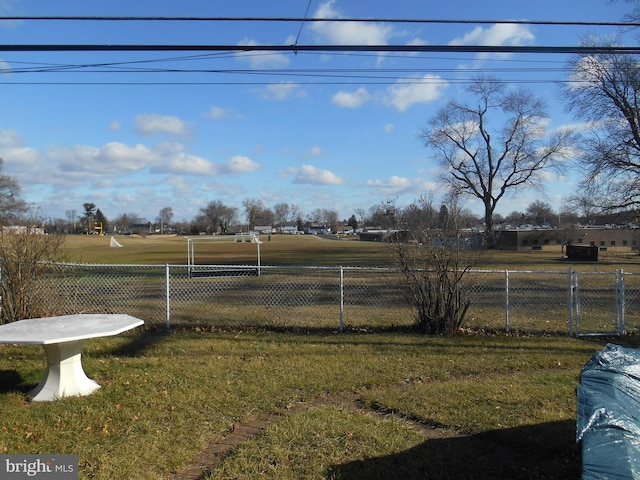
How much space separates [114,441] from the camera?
361 cm

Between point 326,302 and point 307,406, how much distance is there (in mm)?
6893

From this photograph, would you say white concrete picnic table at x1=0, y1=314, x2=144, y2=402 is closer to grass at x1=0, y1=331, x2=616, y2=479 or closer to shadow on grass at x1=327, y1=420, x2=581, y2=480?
grass at x1=0, y1=331, x2=616, y2=479

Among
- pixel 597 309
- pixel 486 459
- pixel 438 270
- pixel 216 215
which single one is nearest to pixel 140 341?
pixel 438 270

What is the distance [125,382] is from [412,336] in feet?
14.2

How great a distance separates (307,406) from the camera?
447 centimetres

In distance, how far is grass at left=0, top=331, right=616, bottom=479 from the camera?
10.9 feet

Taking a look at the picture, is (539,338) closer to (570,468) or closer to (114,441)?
(570,468)

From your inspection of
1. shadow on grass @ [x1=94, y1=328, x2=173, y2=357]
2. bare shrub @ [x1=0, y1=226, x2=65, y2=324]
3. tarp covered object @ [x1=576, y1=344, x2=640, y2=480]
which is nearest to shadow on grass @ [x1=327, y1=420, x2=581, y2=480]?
tarp covered object @ [x1=576, y1=344, x2=640, y2=480]

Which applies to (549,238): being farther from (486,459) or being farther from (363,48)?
(486,459)

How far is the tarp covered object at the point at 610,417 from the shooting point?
6.86 feet

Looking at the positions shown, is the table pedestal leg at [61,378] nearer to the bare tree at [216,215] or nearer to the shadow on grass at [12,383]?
the shadow on grass at [12,383]

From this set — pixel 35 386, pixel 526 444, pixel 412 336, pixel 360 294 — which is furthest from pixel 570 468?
pixel 360 294

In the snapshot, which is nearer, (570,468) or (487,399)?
(570,468)

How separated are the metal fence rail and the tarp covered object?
460 centimetres
